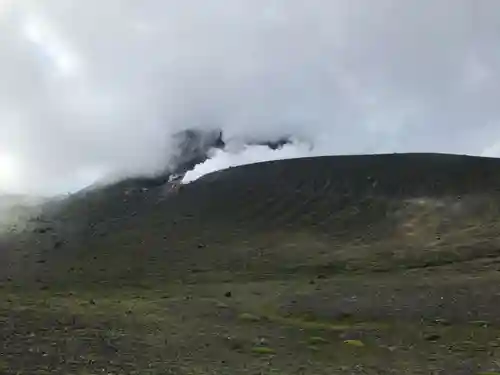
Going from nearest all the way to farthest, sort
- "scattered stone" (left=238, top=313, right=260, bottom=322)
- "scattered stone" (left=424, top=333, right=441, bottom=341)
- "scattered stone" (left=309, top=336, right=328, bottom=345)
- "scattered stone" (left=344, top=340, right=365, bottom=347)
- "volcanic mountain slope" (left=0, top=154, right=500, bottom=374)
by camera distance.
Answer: "volcanic mountain slope" (left=0, top=154, right=500, bottom=374) < "scattered stone" (left=344, top=340, right=365, bottom=347) < "scattered stone" (left=309, top=336, right=328, bottom=345) < "scattered stone" (left=424, top=333, right=441, bottom=341) < "scattered stone" (left=238, top=313, right=260, bottom=322)

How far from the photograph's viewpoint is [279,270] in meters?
64.9

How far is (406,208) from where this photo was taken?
3671 inches

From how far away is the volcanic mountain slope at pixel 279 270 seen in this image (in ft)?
104

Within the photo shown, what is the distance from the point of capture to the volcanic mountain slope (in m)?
31.7

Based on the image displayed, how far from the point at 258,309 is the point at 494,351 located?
1685 cm

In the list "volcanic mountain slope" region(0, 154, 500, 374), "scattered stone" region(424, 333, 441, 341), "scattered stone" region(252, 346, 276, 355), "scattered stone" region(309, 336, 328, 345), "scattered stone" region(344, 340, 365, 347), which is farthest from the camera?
"scattered stone" region(424, 333, 441, 341)

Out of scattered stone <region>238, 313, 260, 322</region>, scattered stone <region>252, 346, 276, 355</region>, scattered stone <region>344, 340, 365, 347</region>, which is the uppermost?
scattered stone <region>238, 313, 260, 322</region>

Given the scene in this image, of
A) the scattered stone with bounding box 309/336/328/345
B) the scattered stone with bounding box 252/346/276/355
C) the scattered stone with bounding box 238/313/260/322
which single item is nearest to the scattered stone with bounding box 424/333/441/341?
the scattered stone with bounding box 309/336/328/345

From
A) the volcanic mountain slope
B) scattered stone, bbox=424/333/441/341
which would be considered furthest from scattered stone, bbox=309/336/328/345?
scattered stone, bbox=424/333/441/341

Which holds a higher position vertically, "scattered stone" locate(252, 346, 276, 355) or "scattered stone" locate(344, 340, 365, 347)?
"scattered stone" locate(344, 340, 365, 347)

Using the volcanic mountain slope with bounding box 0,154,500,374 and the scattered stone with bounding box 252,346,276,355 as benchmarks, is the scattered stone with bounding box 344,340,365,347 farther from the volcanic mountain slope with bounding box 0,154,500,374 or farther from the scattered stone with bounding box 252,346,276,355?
the scattered stone with bounding box 252,346,276,355

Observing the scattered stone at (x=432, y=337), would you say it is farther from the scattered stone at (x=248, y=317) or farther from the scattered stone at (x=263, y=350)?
the scattered stone at (x=248, y=317)

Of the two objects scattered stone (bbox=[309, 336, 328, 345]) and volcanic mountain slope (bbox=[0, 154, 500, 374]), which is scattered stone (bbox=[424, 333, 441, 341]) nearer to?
volcanic mountain slope (bbox=[0, 154, 500, 374])

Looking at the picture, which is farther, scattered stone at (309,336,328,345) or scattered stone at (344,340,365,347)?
scattered stone at (309,336,328,345)
